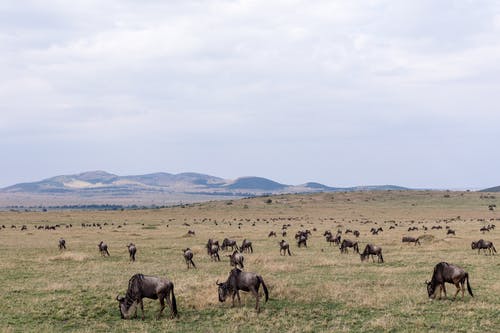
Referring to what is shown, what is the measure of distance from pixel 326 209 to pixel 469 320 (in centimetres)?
10391

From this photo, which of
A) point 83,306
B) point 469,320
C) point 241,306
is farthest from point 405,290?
point 83,306

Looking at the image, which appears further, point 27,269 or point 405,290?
point 27,269

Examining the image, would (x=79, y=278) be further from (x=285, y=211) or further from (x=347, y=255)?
(x=285, y=211)

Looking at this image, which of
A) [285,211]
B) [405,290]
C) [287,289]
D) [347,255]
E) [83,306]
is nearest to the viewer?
[83,306]

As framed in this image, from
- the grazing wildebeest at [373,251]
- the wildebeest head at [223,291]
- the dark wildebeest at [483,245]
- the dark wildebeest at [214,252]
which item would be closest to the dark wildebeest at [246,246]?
the dark wildebeest at [214,252]

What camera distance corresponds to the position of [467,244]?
40.4 m

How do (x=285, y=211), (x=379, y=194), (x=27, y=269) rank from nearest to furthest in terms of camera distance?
(x=27, y=269) → (x=285, y=211) → (x=379, y=194)

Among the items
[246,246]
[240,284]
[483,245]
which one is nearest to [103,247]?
[246,246]

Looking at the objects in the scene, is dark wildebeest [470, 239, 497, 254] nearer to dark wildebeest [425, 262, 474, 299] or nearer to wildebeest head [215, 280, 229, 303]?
dark wildebeest [425, 262, 474, 299]

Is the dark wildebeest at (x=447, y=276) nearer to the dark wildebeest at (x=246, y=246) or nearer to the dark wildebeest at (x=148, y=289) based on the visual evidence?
the dark wildebeest at (x=148, y=289)

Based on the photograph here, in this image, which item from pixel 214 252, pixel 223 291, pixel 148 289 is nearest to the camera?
pixel 148 289

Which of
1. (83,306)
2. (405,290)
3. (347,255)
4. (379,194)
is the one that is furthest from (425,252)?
(379,194)

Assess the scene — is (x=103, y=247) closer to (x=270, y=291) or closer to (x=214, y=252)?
(x=214, y=252)

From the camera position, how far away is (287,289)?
19.2 metres
